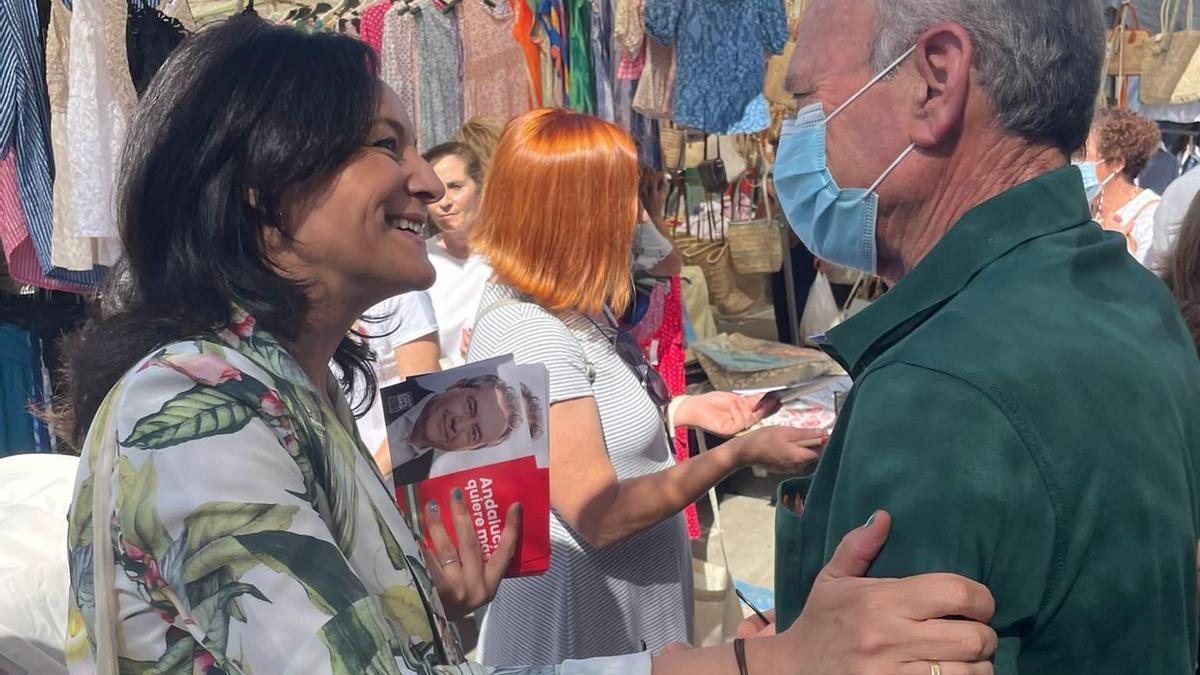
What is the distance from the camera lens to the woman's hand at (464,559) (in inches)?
66.3

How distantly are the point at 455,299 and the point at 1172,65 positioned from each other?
5.11m

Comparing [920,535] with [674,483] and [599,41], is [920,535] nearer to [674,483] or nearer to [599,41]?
[674,483]

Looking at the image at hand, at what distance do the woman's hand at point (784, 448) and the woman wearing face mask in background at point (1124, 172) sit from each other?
11.5ft

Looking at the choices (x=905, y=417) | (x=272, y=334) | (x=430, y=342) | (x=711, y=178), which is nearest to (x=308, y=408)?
(x=272, y=334)

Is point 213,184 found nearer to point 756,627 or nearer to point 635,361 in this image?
point 756,627

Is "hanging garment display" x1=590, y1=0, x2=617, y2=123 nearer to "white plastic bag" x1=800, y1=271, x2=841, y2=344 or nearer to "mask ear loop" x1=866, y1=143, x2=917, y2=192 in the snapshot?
"white plastic bag" x1=800, y1=271, x2=841, y2=344

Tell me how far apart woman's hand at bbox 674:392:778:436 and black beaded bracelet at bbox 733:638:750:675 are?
4.63 ft

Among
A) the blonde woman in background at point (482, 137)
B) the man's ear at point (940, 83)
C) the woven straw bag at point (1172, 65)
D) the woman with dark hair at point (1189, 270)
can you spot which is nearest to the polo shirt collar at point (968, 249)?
the man's ear at point (940, 83)

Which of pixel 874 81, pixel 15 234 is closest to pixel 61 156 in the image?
pixel 15 234

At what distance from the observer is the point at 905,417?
101 centimetres

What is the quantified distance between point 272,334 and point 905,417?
0.80m

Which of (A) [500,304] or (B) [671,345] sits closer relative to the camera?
(A) [500,304]

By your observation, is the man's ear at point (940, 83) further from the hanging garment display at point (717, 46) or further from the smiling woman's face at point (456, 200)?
the hanging garment display at point (717, 46)

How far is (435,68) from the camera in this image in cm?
522
